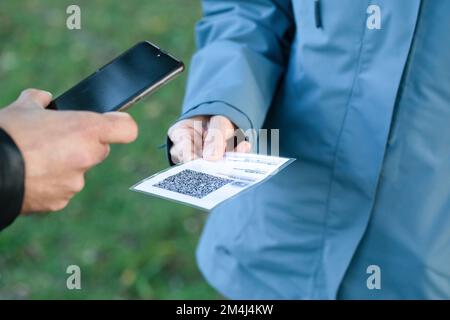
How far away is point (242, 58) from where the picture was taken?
4.93 ft

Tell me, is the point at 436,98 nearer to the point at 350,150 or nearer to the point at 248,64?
the point at 350,150

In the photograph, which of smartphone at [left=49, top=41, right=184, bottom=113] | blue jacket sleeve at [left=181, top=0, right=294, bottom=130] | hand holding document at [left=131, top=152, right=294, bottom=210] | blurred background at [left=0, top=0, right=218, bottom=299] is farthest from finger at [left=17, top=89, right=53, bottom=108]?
blurred background at [left=0, top=0, right=218, bottom=299]

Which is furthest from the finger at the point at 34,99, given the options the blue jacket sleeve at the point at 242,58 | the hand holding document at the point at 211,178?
the blue jacket sleeve at the point at 242,58

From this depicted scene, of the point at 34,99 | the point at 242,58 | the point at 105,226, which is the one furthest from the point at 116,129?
the point at 105,226

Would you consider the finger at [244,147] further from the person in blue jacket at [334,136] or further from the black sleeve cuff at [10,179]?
the black sleeve cuff at [10,179]

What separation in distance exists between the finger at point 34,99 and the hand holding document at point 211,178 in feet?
0.75

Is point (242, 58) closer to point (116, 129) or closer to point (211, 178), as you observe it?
point (211, 178)

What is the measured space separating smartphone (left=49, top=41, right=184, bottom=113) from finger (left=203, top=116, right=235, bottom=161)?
0.13m

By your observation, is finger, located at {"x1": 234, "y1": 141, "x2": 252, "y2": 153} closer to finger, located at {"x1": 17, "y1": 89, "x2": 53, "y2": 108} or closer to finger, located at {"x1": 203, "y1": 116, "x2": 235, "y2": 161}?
finger, located at {"x1": 203, "y1": 116, "x2": 235, "y2": 161}

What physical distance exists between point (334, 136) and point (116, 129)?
544 millimetres

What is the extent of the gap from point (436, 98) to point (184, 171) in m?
0.52

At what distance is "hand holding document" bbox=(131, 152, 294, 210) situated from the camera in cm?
123

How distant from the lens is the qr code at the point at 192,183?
1249mm
